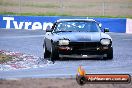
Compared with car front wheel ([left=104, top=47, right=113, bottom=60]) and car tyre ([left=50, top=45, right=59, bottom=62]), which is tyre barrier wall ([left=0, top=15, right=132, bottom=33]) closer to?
car front wheel ([left=104, top=47, right=113, bottom=60])

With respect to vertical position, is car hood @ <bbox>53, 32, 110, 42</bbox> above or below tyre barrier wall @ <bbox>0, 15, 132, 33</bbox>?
below

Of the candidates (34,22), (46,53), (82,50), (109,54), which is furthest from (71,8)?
(82,50)

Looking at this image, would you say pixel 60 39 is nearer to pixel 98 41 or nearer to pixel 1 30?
pixel 98 41

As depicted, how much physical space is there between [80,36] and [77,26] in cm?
119

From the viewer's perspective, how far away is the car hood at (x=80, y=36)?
1477cm

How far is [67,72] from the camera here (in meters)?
13.4

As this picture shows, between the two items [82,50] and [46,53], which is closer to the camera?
[82,50]

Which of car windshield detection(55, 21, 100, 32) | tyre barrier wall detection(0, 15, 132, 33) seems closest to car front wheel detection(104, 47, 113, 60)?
car windshield detection(55, 21, 100, 32)

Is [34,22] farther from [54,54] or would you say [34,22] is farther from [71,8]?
[71,8]

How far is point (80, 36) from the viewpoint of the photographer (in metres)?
15.0

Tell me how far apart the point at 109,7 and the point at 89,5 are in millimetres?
2542

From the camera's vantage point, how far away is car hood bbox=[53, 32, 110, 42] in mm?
14773

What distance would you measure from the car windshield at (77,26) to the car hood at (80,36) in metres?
0.49

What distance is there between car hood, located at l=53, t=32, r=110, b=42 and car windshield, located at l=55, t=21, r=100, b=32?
0.49m
